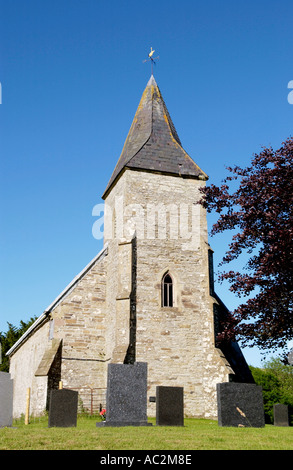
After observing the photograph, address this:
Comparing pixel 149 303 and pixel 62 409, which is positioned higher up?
pixel 149 303

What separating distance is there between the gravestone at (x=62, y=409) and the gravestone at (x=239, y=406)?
389 cm

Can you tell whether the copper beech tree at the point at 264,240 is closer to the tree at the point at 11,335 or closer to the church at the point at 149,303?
the church at the point at 149,303

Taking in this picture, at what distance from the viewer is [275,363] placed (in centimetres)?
5359

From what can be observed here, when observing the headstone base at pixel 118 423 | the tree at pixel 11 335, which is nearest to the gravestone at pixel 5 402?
the headstone base at pixel 118 423

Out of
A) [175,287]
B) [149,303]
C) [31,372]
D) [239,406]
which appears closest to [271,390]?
[31,372]

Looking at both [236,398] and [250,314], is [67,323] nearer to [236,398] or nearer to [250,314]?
[250,314]

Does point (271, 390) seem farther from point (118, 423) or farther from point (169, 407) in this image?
point (118, 423)

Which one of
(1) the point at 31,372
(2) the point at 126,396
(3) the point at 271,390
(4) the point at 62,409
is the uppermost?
(1) the point at 31,372

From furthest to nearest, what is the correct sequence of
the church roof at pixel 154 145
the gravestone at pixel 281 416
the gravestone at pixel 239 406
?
the church roof at pixel 154 145
the gravestone at pixel 281 416
the gravestone at pixel 239 406

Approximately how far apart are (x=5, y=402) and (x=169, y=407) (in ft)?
13.8

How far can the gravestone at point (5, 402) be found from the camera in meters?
12.0

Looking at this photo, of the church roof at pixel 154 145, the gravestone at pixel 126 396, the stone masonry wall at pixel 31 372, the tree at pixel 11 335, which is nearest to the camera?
the gravestone at pixel 126 396

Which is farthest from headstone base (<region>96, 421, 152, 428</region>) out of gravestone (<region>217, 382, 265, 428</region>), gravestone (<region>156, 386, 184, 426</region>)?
gravestone (<region>217, 382, 265, 428</region>)

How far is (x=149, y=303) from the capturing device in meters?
20.5
